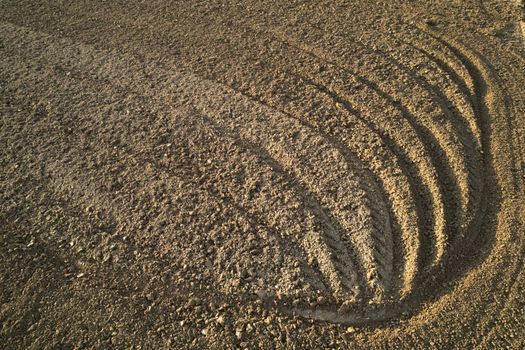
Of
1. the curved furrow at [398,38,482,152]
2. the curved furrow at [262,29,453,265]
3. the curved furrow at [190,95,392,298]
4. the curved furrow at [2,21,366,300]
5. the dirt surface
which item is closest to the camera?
the dirt surface

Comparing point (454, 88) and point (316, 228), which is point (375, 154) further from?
point (454, 88)

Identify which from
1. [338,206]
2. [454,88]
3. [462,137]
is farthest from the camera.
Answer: [454,88]

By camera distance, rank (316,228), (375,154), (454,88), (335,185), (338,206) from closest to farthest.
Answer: (316,228)
(338,206)
(335,185)
(375,154)
(454,88)

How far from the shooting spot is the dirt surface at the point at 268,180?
262cm

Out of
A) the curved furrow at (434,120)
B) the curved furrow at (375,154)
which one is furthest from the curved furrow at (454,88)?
the curved furrow at (375,154)

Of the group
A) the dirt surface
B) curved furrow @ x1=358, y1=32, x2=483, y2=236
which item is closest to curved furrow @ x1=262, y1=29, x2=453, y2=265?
the dirt surface

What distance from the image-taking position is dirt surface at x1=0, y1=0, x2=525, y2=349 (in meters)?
2.62

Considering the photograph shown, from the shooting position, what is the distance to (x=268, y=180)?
10.6 feet

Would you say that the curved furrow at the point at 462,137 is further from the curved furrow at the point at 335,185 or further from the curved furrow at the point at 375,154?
the curved furrow at the point at 335,185

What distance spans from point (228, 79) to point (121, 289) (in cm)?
223

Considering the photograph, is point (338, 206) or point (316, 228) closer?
point (316, 228)

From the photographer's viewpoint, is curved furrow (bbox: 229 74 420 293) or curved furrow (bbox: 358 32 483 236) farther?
curved furrow (bbox: 358 32 483 236)

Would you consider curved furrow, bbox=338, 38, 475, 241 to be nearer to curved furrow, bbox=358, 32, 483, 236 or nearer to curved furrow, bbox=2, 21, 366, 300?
curved furrow, bbox=358, 32, 483, 236

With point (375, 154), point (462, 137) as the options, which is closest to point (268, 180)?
point (375, 154)
